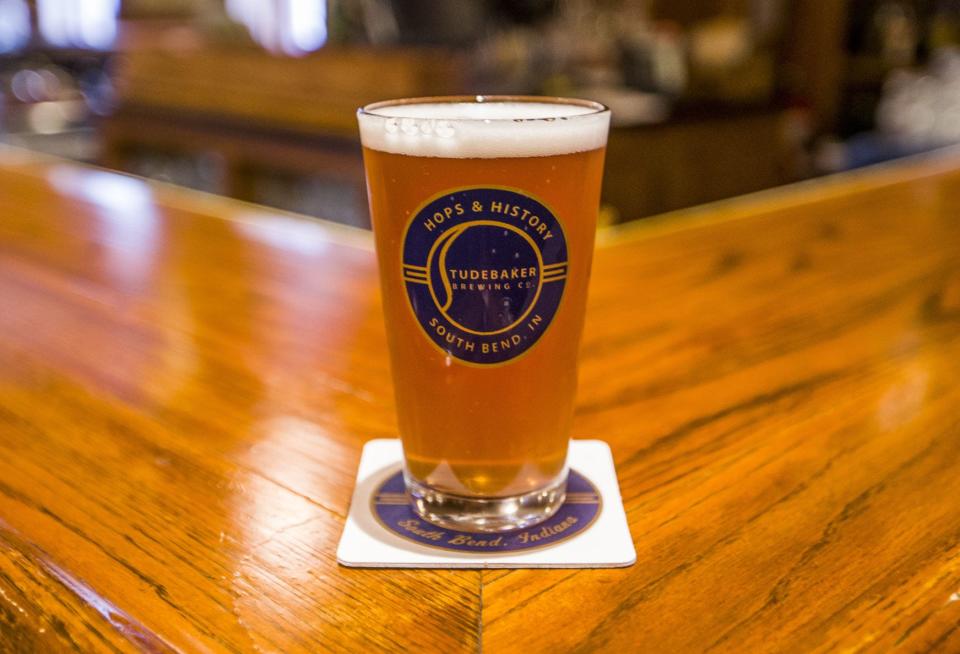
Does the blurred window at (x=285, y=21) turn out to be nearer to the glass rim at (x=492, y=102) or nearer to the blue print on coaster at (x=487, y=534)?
the glass rim at (x=492, y=102)

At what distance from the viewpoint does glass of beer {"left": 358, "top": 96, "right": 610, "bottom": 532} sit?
0.49 m

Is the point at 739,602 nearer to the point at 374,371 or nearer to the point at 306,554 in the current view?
the point at 306,554

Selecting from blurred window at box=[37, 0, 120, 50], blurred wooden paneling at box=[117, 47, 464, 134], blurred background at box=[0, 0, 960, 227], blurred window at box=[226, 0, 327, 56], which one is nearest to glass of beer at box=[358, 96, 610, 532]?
blurred background at box=[0, 0, 960, 227]

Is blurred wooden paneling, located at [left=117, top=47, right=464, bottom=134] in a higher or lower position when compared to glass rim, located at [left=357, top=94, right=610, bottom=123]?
lower

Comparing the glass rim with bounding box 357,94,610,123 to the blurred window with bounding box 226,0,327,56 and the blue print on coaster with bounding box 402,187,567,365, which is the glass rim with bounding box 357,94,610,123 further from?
the blurred window with bounding box 226,0,327,56

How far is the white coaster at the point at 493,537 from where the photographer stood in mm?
502

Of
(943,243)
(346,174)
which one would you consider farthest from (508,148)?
(346,174)

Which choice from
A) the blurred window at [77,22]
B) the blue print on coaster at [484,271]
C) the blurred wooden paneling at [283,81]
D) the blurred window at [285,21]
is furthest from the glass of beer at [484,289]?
the blurred window at [77,22]

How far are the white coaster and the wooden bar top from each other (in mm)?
11

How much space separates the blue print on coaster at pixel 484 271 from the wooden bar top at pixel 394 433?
14 cm

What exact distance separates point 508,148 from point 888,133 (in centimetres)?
452

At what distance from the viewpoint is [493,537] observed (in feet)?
1.74

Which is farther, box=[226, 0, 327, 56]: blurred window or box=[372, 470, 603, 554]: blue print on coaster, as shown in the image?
box=[226, 0, 327, 56]: blurred window

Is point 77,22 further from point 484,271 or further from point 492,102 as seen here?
point 484,271
